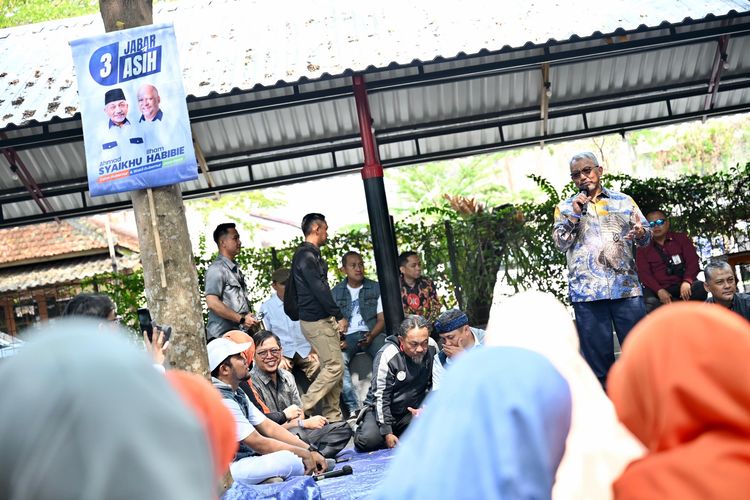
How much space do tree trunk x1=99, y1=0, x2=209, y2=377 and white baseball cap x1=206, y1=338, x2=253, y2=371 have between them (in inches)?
31.9

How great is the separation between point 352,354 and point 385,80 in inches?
126

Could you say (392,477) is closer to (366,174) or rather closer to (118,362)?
(118,362)

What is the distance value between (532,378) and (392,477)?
442 mm

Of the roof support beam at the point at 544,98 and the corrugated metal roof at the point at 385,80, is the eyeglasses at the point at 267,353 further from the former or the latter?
the roof support beam at the point at 544,98

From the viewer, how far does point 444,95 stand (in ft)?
40.3

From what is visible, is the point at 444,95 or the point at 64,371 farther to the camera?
the point at 444,95

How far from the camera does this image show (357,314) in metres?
11.9

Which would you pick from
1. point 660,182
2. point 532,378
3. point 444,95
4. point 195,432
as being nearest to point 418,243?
point 444,95

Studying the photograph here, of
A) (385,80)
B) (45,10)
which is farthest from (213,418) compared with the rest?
(45,10)

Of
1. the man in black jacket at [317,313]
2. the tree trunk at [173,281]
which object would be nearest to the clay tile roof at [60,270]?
the man in black jacket at [317,313]

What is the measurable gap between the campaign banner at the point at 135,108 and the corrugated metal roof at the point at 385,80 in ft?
8.67

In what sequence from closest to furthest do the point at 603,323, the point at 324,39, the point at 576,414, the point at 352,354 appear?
the point at 576,414 < the point at 603,323 < the point at 324,39 < the point at 352,354

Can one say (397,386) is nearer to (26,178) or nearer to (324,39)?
(324,39)

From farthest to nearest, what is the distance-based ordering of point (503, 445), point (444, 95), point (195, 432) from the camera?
point (444, 95), point (503, 445), point (195, 432)
